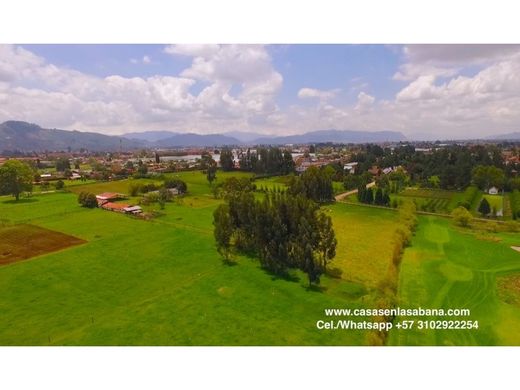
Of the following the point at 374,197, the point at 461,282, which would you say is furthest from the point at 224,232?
the point at 374,197

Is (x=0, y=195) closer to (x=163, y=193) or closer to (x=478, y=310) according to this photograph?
(x=163, y=193)

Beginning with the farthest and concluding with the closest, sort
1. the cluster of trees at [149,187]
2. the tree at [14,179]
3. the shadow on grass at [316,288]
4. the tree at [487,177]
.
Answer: the cluster of trees at [149,187] → the tree at [487,177] → the tree at [14,179] → the shadow on grass at [316,288]

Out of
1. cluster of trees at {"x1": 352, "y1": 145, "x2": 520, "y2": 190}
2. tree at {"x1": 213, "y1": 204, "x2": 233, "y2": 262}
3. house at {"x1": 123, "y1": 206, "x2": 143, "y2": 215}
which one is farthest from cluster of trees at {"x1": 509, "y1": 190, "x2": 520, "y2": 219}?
house at {"x1": 123, "y1": 206, "x2": 143, "y2": 215}

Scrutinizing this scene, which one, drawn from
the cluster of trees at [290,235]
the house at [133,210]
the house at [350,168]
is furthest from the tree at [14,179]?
the house at [350,168]

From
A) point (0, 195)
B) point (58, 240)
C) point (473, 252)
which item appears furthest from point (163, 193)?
point (473, 252)

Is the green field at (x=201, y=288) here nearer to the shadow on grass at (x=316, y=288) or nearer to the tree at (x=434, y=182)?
the shadow on grass at (x=316, y=288)

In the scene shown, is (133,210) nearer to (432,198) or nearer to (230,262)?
(230,262)

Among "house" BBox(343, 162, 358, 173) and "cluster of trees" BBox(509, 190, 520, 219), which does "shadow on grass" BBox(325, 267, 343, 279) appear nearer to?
"cluster of trees" BBox(509, 190, 520, 219)
